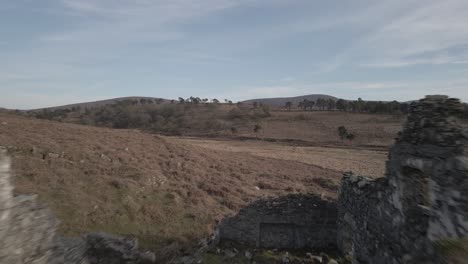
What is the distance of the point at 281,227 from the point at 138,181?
9805 millimetres

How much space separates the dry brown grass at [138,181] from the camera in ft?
57.7

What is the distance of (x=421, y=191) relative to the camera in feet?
25.7

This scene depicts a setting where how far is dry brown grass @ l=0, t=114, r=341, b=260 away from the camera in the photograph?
17.6 metres

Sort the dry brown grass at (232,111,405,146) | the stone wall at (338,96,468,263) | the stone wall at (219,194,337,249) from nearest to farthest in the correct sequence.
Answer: the stone wall at (338,96,468,263) < the stone wall at (219,194,337,249) < the dry brown grass at (232,111,405,146)

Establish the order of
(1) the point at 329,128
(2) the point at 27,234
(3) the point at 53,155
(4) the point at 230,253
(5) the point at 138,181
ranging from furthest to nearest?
(1) the point at 329,128 → (3) the point at 53,155 → (5) the point at 138,181 → (4) the point at 230,253 → (2) the point at 27,234

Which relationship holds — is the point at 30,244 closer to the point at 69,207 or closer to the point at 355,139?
the point at 69,207

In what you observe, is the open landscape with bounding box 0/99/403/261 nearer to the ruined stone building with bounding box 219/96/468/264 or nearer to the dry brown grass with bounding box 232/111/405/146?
the ruined stone building with bounding box 219/96/468/264

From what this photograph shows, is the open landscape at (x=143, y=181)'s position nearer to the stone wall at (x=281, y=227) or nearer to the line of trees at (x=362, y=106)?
the stone wall at (x=281, y=227)

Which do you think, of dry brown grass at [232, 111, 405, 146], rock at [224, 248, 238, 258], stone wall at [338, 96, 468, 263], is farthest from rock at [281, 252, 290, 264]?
dry brown grass at [232, 111, 405, 146]

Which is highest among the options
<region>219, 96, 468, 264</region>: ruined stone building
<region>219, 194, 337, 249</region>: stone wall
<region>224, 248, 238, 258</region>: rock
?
<region>219, 96, 468, 264</region>: ruined stone building

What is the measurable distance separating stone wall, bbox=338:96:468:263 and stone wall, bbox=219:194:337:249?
6927mm

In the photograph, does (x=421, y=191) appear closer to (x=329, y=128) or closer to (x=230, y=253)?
(x=230, y=253)

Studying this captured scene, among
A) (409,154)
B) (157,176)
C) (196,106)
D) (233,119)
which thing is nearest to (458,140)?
(409,154)

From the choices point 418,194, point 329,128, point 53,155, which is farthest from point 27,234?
point 329,128
